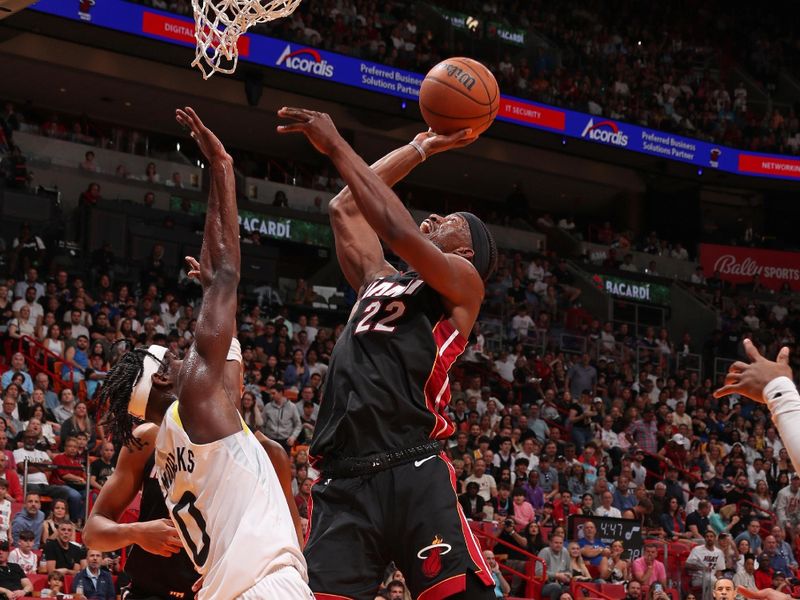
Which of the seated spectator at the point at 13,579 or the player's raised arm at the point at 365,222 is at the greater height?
the player's raised arm at the point at 365,222

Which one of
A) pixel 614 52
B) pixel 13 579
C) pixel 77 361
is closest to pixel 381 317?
pixel 13 579

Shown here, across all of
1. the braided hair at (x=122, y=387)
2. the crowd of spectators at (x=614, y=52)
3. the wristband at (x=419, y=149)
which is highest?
the crowd of spectators at (x=614, y=52)

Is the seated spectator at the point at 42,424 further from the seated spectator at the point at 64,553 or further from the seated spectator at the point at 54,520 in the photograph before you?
the seated spectator at the point at 64,553

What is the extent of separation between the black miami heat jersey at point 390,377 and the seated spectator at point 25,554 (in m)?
6.63

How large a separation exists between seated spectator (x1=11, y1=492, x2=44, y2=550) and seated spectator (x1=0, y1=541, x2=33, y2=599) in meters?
0.52

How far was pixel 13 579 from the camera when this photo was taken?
9555 mm

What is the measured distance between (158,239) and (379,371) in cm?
1589

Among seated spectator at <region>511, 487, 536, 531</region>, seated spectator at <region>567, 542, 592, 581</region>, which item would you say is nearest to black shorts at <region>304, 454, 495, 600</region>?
seated spectator at <region>567, 542, 592, 581</region>

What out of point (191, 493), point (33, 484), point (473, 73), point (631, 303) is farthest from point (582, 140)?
point (191, 493)

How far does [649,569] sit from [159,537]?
34.0 feet

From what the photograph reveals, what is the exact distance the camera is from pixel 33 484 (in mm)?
11258

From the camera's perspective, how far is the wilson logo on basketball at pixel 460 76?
4.80 meters

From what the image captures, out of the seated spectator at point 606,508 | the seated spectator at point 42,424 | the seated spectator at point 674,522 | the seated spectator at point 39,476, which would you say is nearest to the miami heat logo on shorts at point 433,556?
the seated spectator at point 39,476

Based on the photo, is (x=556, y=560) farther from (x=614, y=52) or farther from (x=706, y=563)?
(x=614, y=52)
